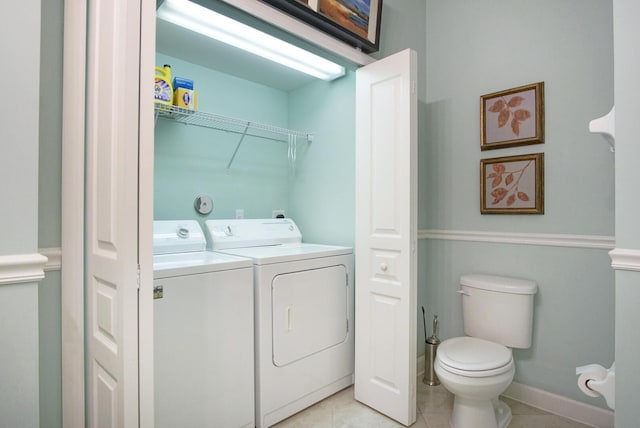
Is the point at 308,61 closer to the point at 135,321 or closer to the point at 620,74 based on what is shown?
the point at 620,74

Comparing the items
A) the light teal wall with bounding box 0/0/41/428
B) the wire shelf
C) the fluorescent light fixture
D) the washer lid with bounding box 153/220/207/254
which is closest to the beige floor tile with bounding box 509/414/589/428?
the washer lid with bounding box 153/220/207/254

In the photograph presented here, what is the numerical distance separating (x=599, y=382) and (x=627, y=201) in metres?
0.65

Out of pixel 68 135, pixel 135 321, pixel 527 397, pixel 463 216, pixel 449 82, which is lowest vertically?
pixel 527 397

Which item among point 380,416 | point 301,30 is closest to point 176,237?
point 301,30

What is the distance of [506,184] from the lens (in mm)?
2109

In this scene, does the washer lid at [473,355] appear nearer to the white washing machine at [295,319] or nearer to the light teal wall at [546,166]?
the light teal wall at [546,166]

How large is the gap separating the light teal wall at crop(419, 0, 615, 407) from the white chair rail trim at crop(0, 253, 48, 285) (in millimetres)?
2163

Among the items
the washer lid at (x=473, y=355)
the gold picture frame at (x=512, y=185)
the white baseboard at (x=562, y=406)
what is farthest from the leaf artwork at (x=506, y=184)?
the white baseboard at (x=562, y=406)

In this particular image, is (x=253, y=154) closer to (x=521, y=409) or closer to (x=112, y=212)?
(x=112, y=212)

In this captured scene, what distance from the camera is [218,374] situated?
159cm

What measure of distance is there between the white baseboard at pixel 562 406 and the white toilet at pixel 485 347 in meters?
0.18

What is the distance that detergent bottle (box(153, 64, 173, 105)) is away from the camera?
202cm

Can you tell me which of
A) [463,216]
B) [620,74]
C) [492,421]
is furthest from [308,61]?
[492,421]

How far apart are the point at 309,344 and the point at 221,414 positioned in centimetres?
59
